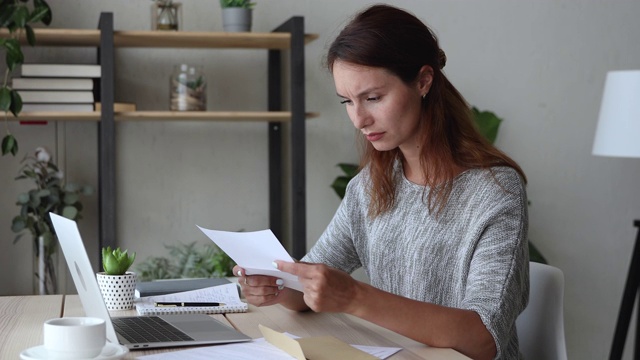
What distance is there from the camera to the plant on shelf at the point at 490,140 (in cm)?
351

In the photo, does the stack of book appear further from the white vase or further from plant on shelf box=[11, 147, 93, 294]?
the white vase

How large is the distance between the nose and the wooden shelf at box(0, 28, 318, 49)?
1468 mm

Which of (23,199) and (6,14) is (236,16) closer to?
(6,14)

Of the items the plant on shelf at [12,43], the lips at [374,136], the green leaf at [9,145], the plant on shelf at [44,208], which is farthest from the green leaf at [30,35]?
the lips at [374,136]

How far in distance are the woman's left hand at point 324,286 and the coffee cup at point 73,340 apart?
1.15 ft

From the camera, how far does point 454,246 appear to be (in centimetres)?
176

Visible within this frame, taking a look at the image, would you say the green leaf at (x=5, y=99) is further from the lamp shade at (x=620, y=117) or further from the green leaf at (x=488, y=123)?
the lamp shade at (x=620, y=117)

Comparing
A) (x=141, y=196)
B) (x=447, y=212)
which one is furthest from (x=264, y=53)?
(x=447, y=212)

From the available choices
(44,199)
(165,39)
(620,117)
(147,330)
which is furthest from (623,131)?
(147,330)

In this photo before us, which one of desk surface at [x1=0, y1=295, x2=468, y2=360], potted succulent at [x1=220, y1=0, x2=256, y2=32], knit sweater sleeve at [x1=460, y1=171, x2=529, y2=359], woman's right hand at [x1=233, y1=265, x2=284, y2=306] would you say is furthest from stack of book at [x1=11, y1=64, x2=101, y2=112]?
knit sweater sleeve at [x1=460, y1=171, x2=529, y2=359]

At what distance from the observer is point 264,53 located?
3566mm

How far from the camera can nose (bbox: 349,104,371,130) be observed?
1.74 metres

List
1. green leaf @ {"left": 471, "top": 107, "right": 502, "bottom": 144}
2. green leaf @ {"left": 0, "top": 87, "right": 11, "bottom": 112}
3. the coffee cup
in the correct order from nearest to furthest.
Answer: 1. the coffee cup
2. green leaf @ {"left": 0, "top": 87, "right": 11, "bottom": 112}
3. green leaf @ {"left": 471, "top": 107, "right": 502, "bottom": 144}

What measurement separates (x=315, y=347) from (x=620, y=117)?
2334 millimetres
